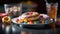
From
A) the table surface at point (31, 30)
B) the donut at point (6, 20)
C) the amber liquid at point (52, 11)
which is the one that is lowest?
the table surface at point (31, 30)

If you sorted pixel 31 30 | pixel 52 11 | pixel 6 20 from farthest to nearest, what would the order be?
pixel 52 11, pixel 6 20, pixel 31 30

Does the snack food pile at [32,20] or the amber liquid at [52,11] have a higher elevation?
the amber liquid at [52,11]

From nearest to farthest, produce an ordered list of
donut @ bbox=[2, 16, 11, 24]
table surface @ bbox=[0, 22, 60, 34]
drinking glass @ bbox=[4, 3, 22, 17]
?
1. table surface @ bbox=[0, 22, 60, 34]
2. donut @ bbox=[2, 16, 11, 24]
3. drinking glass @ bbox=[4, 3, 22, 17]

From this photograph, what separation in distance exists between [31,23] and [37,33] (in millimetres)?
112

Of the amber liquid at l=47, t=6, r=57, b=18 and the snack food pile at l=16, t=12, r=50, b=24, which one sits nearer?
the snack food pile at l=16, t=12, r=50, b=24

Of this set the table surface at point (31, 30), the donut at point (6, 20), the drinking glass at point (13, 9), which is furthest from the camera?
the drinking glass at point (13, 9)

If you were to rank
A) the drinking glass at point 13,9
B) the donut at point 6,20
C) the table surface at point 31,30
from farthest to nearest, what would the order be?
the drinking glass at point 13,9 → the donut at point 6,20 → the table surface at point 31,30

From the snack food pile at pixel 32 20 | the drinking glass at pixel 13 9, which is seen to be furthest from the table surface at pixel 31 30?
the drinking glass at pixel 13 9

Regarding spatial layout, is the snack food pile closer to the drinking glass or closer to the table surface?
the table surface

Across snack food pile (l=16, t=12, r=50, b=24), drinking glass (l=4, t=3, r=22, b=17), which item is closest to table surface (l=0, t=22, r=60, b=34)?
snack food pile (l=16, t=12, r=50, b=24)

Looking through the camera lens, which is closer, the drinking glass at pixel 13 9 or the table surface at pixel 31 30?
the table surface at pixel 31 30

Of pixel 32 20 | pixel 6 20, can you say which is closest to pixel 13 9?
pixel 6 20

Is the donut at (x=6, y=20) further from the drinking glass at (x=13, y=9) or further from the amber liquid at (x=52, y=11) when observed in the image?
the amber liquid at (x=52, y=11)

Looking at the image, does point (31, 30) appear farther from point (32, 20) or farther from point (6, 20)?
point (6, 20)
